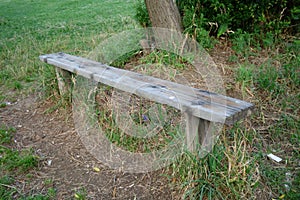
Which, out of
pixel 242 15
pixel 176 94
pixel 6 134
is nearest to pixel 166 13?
pixel 242 15

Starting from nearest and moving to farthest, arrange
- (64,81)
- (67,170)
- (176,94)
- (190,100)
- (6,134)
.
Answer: (190,100) → (176,94) → (67,170) → (6,134) → (64,81)

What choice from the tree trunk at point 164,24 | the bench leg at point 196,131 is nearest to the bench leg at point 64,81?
the tree trunk at point 164,24

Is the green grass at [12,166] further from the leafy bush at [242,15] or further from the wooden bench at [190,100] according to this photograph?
the leafy bush at [242,15]

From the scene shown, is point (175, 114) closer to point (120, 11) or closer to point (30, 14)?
point (120, 11)

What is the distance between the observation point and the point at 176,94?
2322mm

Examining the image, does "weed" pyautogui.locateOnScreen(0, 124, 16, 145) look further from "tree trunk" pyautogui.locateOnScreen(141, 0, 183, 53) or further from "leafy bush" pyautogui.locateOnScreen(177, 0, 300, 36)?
"leafy bush" pyautogui.locateOnScreen(177, 0, 300, 36)

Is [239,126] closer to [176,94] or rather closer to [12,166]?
[176,94]

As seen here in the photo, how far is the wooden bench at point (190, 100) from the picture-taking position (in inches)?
78.4

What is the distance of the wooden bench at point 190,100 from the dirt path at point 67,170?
0.50 metres

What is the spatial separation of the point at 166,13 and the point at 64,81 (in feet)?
5.17

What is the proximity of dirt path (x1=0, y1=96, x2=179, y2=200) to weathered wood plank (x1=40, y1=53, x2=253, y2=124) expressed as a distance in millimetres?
628

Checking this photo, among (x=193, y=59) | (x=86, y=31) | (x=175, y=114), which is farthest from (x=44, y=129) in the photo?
(x=86, y=31)

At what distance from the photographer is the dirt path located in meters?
2.40

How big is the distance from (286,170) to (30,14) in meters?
9.38
